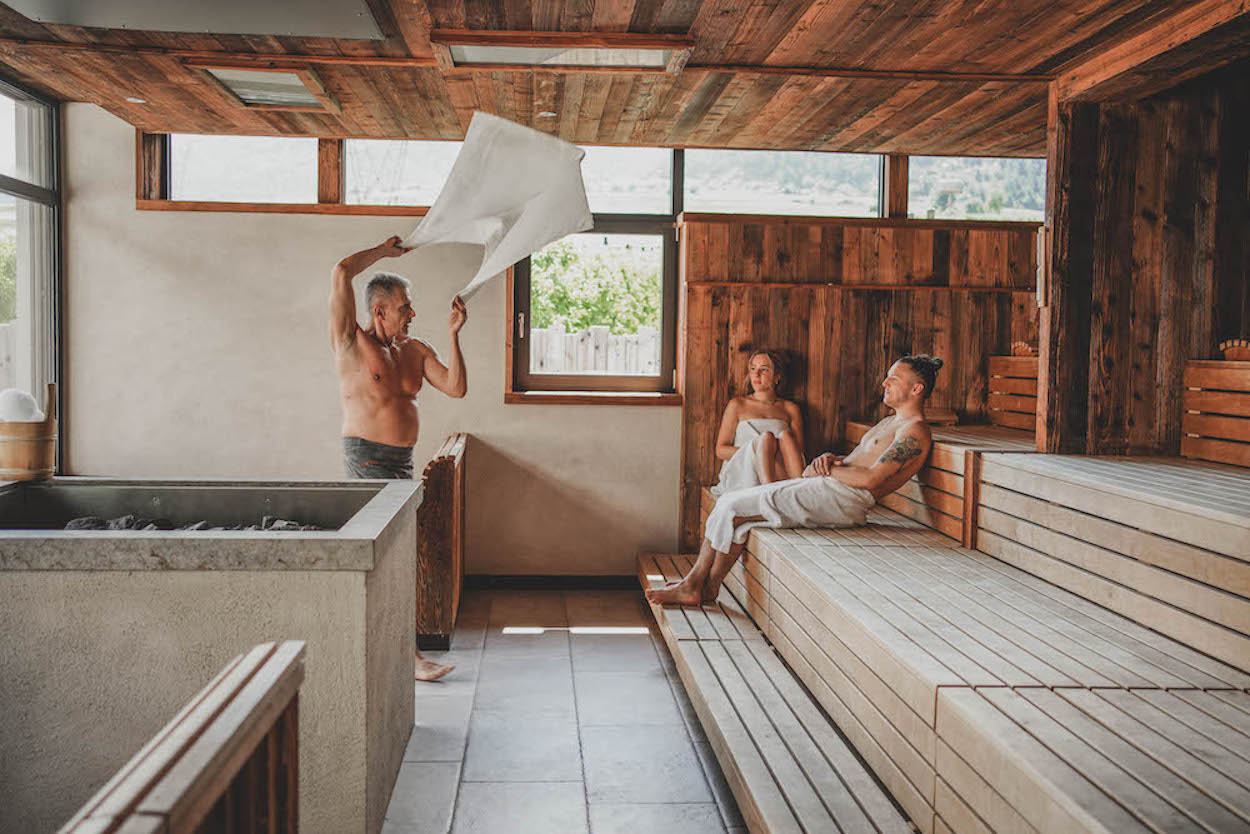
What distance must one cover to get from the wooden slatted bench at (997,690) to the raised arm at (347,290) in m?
1.97

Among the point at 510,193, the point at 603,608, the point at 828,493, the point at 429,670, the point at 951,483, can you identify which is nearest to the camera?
the point at 510,193

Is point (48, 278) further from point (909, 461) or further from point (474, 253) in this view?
point (909, 461)

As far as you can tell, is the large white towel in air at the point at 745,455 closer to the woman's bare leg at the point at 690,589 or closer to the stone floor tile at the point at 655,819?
the woman's bare leg at the point at 690,589

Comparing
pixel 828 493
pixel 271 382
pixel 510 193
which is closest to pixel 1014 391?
pixel 828 493

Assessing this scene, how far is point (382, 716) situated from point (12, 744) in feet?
2.89

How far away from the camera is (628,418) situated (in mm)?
5699

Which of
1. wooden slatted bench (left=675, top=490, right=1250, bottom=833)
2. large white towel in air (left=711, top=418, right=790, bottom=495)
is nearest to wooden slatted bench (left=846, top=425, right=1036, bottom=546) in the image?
wooden slatted bench (left=675, top=490, right=1250, bottom=833)

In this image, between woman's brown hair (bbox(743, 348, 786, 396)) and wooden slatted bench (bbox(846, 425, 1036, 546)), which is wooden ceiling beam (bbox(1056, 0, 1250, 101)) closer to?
wooden slatted bench (bbox(846, 425, 1036, 546))

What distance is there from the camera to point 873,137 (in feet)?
16.7

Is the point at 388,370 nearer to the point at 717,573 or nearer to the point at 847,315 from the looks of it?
the point at 717,573

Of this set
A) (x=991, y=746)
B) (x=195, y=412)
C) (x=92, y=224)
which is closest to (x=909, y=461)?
(x=991, y=746)

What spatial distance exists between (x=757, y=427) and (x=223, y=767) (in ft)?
14.8

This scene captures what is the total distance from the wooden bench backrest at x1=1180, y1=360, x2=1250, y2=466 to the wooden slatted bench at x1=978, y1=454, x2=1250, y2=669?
0.39 feet

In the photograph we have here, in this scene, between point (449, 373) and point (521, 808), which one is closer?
point (521, 808)
